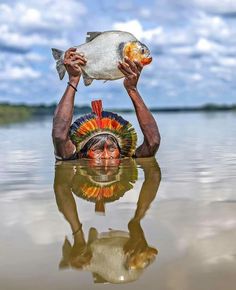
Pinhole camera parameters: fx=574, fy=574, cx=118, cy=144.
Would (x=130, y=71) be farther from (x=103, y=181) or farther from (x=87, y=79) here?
(x=103, y=181)

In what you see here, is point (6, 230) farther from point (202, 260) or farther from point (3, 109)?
point (3, 109)

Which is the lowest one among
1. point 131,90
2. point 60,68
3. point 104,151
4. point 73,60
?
point 104,151

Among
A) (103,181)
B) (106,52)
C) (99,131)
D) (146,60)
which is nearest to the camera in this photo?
(103,181)

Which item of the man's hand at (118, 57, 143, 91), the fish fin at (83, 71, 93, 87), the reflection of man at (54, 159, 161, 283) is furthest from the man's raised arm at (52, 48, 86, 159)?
the reflection of man at (54, 159, 161, 283)

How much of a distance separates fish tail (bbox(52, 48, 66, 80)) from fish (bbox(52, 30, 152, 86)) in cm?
30

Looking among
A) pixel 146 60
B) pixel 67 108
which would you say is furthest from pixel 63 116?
pixel 146 60

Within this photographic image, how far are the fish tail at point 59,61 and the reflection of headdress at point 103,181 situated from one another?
146cm

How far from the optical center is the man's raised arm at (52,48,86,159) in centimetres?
802

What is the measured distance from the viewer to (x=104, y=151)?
941cm

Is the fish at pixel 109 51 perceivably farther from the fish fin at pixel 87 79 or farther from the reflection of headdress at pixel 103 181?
the reflection of headdress at pixel 103 181

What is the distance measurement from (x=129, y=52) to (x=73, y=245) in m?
4.35

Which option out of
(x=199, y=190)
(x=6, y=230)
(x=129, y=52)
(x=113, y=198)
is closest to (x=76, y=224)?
(x=6, y=230)

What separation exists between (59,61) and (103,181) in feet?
6.46

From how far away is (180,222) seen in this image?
4.75m
